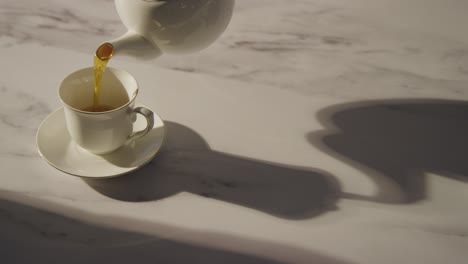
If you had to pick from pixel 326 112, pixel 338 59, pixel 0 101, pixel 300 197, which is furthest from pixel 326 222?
pixel 0 101

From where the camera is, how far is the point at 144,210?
2.29 ft

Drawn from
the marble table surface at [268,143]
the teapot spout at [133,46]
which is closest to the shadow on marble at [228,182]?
the marble table surface at [268,143]

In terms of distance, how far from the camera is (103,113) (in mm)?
695

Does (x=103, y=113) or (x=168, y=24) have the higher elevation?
(x=168, y=24)

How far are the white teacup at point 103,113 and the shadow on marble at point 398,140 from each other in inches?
10.7

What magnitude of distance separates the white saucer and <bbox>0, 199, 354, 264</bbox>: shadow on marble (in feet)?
0.21

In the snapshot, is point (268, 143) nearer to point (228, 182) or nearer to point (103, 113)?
point (228, 182)

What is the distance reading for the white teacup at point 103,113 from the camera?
0.71 meters

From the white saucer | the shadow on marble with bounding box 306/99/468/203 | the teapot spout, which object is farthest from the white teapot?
the shadow on marble with bounding box 306/99/468/203

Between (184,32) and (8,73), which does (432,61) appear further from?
(8,73)

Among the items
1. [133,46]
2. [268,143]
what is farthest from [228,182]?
[133,46]

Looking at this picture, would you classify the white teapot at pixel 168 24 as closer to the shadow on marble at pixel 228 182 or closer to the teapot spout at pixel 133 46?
the teapot spout at pixel 133 46

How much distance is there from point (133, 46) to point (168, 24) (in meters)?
0.06

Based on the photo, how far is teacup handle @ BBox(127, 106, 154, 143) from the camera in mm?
744
